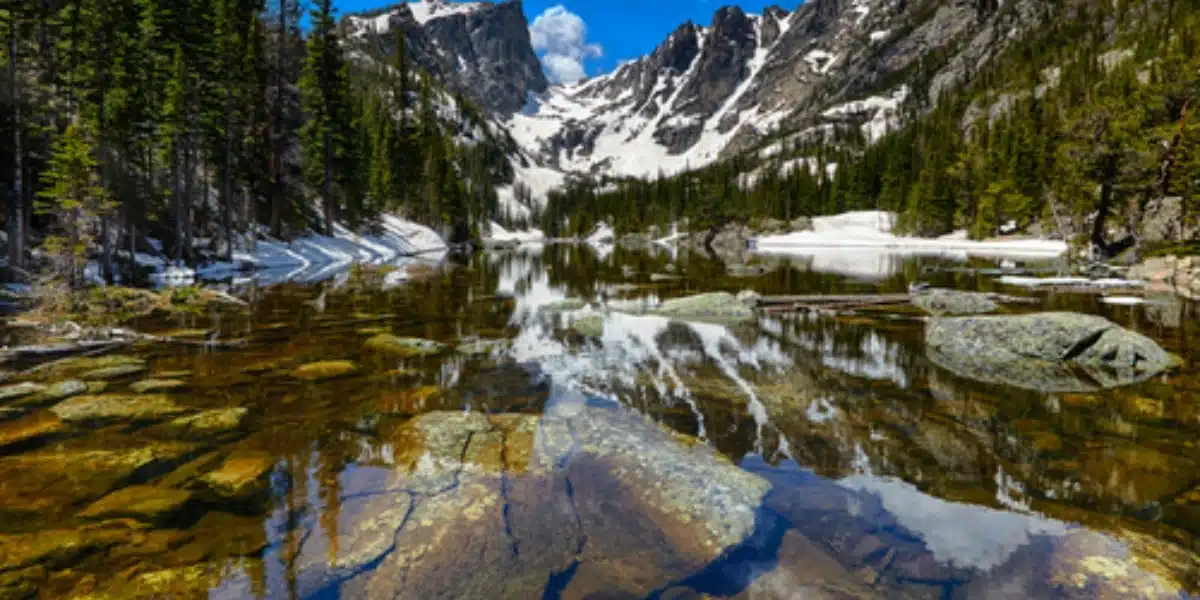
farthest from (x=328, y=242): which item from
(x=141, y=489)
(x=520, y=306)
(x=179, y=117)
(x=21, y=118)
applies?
(x=141, y=489)

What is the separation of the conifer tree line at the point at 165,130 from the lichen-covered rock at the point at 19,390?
1282 cm

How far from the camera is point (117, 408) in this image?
8.04 m

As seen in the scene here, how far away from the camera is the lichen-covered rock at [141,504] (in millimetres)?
5117

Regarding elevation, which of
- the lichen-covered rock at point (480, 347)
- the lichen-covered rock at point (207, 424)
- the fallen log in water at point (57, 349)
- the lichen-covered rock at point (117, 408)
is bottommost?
the lichen-covered rock at point (207, 424)

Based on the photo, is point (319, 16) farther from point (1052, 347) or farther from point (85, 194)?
point (1052, 347)

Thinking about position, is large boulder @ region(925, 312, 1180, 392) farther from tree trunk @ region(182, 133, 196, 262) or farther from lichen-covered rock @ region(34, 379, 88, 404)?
tree trunk @ region(182, 133, 196, 262)

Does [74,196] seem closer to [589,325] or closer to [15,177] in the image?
[15,177]

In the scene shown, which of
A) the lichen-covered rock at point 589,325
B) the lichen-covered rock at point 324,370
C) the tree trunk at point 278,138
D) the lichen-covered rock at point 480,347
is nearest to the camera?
the lichen-covered rock at point 324,370

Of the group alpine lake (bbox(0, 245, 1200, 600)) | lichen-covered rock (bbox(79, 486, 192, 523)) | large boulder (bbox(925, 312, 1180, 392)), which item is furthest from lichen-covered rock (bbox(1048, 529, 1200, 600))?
lichen-covered rock (bbox(79, 486, 192, 523))

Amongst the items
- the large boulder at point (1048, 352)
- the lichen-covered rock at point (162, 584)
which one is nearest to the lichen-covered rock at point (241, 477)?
the lichen-covered rock at point (162, 584)

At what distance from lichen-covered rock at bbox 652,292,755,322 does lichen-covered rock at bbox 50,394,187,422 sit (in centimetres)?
1326

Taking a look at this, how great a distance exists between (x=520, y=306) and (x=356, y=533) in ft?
54.0

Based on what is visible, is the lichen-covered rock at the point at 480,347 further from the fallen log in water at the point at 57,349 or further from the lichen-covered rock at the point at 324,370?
the fallen log in water at the point at 57,349

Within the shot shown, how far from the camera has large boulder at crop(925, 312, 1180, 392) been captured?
32.6 ft
